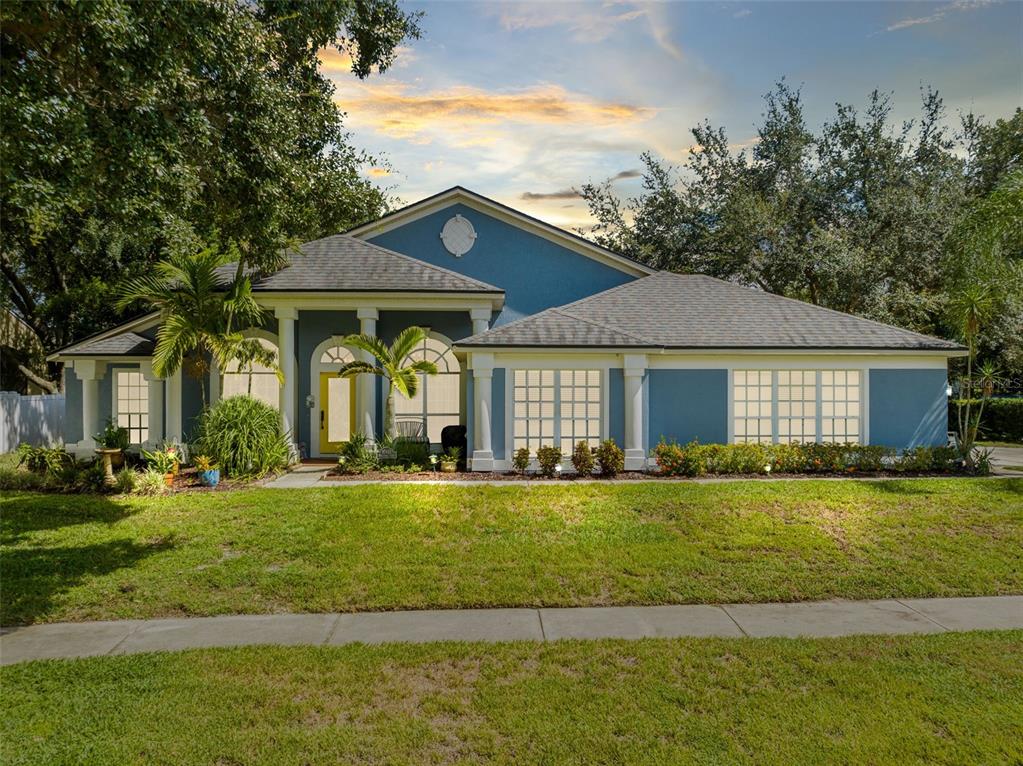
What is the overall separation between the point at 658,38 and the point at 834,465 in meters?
9.91

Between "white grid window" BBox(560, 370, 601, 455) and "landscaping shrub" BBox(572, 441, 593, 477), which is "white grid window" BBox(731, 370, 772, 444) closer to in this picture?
"white grid window" BBox(560, 370, 601, 455)

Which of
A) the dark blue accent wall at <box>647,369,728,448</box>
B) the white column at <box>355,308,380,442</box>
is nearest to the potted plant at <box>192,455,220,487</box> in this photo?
the white column at <box>355,308,380,442</box>

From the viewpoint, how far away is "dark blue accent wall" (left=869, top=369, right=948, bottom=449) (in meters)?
15.1

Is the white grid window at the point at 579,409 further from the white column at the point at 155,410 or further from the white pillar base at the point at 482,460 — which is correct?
the white column at the point at 155,410

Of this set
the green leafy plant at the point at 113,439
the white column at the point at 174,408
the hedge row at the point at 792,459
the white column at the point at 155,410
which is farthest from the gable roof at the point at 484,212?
the green leafy plant at the point at 113,439

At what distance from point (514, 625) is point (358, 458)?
8.10 metres

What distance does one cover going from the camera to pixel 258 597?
7637 mm

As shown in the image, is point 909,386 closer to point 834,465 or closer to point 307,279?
point 834,465

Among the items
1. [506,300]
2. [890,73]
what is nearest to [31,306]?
[506,300]

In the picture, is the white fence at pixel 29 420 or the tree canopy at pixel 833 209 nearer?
the white fence at pixel 29 420

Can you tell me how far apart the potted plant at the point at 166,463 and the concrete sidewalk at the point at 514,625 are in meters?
6.11

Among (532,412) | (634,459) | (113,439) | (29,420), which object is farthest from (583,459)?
(29,420)

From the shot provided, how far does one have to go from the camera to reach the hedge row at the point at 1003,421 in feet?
80.4

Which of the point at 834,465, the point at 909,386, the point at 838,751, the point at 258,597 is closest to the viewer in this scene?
the point at 838,751
